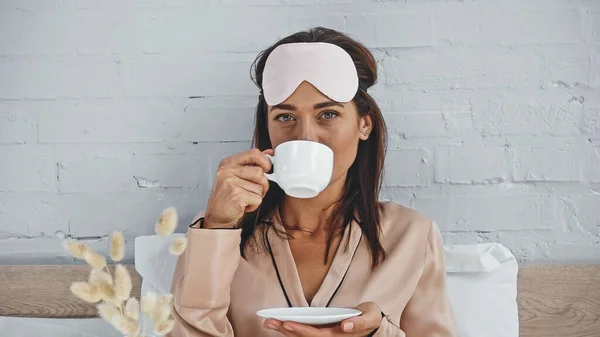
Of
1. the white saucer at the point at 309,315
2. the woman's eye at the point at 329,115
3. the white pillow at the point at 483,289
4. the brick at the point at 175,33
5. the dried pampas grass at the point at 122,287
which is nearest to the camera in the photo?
the dried pampas grass at the point at 122,287

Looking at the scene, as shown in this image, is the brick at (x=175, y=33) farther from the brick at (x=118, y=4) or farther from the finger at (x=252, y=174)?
the finger at (x=252, y=174)

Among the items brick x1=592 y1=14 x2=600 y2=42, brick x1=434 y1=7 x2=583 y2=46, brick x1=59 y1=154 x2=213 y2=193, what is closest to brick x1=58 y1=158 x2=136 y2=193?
brick x1=59 y1=154 x2=213 y2=193

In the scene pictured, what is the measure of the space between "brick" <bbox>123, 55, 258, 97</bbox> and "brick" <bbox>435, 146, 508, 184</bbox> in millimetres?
475

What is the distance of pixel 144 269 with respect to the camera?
1.50 m

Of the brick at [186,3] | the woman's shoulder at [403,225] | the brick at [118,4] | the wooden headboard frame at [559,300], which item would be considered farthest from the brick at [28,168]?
the wooden headboard frame at [559,300]

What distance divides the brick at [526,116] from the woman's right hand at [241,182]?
0.66m

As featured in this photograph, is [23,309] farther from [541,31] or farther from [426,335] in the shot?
[541,31]

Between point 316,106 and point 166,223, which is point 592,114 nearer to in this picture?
point 316,106

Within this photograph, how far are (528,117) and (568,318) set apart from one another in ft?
1.50

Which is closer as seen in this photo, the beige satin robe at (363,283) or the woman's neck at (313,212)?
the beige satin robe at (363,283)

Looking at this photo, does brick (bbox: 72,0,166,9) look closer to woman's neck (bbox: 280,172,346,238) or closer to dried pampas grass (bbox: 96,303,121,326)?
woman's neck (bbox: 280,172,346,238)

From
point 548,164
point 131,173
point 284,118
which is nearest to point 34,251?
point 131,173

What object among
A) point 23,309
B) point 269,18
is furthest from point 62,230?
point 269,18

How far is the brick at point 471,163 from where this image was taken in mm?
1604
